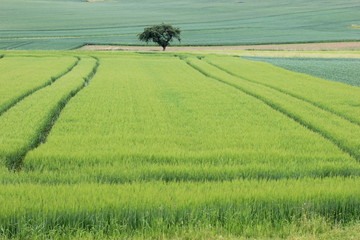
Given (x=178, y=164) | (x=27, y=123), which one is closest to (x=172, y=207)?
(x=178, y=164)

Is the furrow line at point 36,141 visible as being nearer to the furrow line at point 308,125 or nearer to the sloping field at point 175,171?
the sloping field at point 175,171

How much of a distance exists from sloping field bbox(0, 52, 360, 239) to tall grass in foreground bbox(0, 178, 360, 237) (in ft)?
0.05

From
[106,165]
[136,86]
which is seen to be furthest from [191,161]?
[136,86]

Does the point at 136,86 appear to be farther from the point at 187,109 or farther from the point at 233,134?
the point at 233,134

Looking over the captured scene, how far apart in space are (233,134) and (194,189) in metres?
3.47

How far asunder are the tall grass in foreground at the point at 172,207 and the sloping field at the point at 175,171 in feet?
0.05

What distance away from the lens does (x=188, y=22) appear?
108 meters

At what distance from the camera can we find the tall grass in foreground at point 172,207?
490 centimetres

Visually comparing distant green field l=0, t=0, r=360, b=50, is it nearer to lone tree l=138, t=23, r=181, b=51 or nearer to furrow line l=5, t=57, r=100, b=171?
lone tree l=138, t=23, r=181, b=51

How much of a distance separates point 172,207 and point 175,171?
1.38 metres

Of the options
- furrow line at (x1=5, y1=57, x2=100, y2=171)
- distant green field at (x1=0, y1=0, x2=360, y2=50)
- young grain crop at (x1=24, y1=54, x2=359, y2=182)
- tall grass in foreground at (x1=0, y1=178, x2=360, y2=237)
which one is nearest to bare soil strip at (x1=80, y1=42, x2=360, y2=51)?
distant green field at (x1=0, y1=0, x2=360, y2=50)

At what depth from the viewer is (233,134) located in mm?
8938

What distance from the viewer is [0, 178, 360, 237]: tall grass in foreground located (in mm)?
4902

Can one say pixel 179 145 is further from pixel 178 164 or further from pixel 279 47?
pixel 279 47
